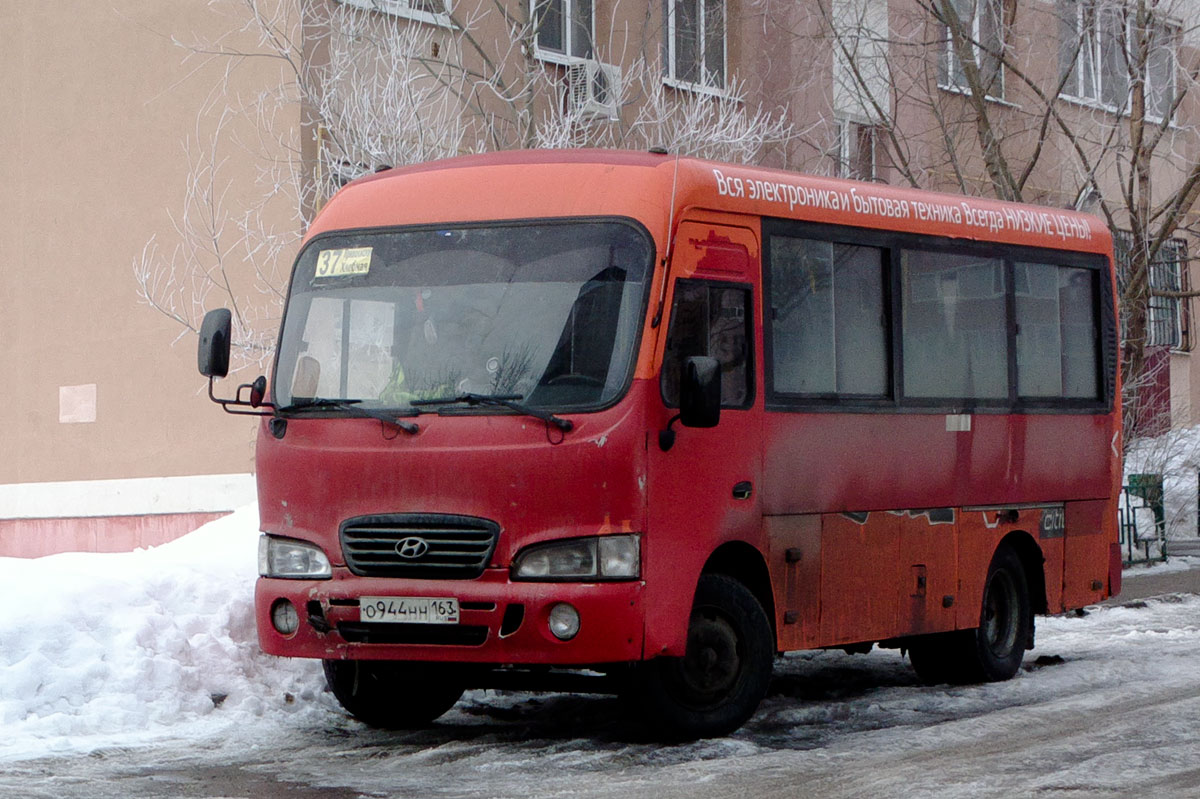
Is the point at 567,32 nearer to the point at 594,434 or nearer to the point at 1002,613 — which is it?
the point at 1002,613

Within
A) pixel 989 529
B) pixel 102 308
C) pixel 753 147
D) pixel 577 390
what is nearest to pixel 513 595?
pixel 577 390

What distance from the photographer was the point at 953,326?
11.2 m

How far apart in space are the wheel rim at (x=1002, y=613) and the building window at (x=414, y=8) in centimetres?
742

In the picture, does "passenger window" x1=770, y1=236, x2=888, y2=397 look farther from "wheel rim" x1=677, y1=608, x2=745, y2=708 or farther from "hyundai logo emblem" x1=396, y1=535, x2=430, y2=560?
"hyundai logo emblem" x1=396, y1=535, x2=430, y2=560

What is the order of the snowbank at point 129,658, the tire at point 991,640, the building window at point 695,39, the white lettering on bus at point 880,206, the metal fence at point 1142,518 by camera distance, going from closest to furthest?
the snowbank at point 129,658 < the white lettering on bus at point 880,206 < the tire at point 991,640 < the building window at point 695,39 < the metal fence at point 1142,518

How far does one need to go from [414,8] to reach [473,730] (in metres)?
9.76

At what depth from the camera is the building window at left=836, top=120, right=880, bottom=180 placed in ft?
69.6

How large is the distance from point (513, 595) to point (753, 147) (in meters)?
11.3

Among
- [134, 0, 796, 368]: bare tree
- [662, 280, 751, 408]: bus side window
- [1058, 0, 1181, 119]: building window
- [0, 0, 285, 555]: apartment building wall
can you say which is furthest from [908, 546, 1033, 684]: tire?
[0, 0, 285, 555]: apartment building wall

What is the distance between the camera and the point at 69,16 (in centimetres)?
2067

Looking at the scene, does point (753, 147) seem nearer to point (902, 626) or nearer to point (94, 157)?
point (94, 157)

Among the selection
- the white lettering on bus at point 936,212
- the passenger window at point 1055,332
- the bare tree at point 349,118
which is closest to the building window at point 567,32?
the bare tree at point 349,118

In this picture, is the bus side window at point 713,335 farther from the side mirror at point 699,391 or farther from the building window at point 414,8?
the building window at point 414,8

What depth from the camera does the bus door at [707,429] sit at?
860cm
